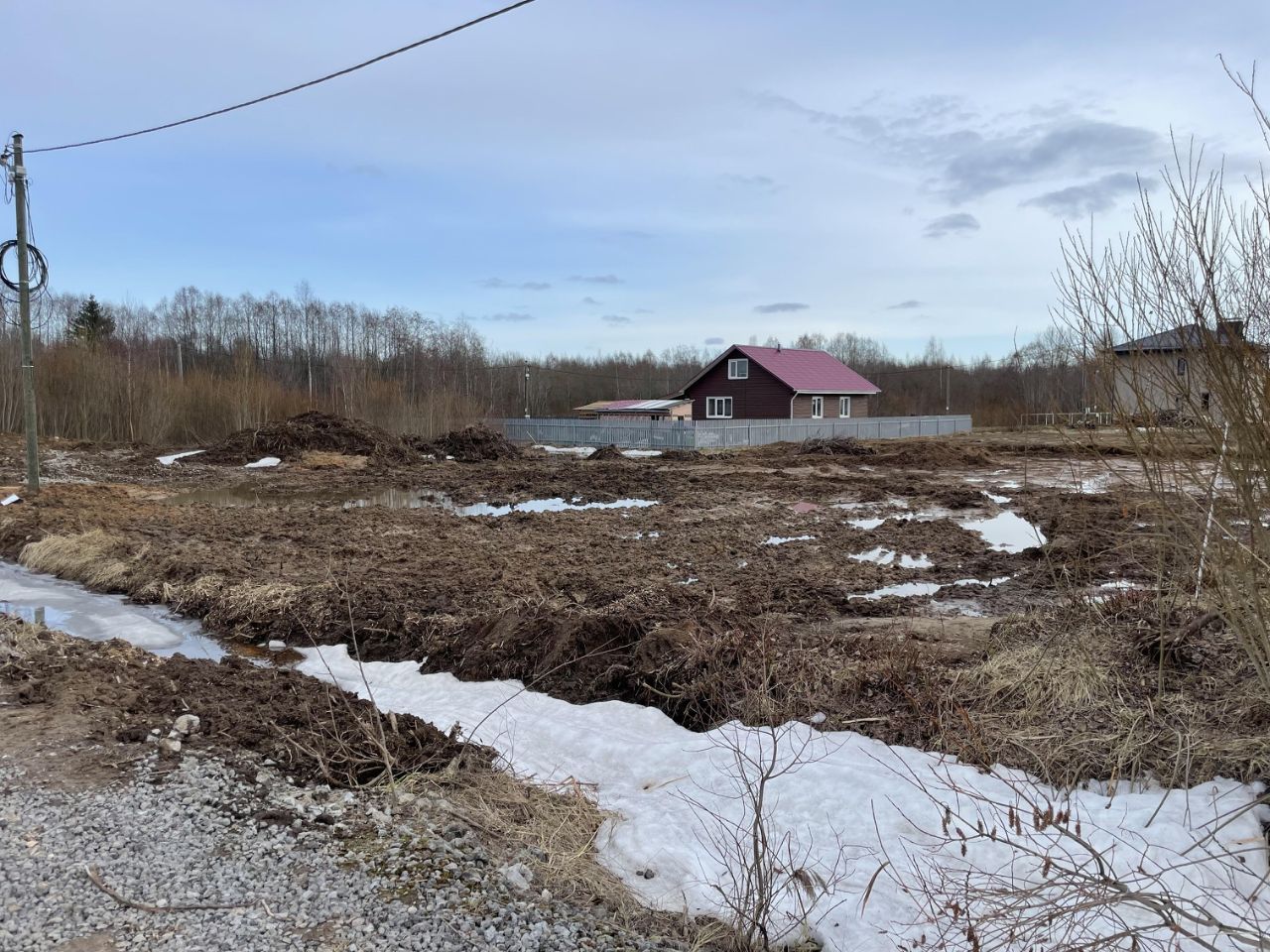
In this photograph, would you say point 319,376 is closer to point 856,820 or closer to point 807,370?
point 807,370

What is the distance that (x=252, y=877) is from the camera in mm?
3734

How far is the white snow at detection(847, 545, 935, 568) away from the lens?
11.7 m

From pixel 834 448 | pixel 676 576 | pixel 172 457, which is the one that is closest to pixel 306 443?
pixel 172 457

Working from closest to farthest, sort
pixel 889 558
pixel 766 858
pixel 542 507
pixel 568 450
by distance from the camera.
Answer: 1. pixel 766 858
2. pixel 889 558
3. pixel 542 507
4. pixel 568 450

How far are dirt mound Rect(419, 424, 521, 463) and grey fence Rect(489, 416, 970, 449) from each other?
6.31 metres

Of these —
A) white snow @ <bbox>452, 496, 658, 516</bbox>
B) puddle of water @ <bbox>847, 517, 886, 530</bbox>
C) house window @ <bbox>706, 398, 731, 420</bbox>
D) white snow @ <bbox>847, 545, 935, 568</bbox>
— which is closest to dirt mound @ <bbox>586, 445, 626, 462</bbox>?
white snow @ <bbox>452, 496, 658, 516</bbox>

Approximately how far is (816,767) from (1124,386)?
103 inches

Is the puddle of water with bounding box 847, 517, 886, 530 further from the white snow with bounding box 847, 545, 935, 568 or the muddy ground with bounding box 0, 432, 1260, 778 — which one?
the white snow with bounding box 847, 545, 935, 568

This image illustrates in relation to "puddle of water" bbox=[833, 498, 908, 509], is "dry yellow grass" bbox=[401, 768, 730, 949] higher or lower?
lower

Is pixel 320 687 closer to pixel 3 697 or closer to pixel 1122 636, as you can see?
pixel 3 697

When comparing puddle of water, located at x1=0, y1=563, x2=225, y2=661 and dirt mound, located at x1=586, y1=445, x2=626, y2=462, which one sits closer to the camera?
puddle of water, located at x1=0, y1=563, x2=225, y2=661

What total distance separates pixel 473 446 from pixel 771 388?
68.8 feet

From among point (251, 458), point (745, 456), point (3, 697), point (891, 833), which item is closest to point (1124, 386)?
point (891, 833)

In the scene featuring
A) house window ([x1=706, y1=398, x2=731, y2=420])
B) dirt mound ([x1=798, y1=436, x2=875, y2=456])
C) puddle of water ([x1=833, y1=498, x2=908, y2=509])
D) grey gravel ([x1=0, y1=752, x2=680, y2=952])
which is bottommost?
grey gravel ([x1=0, y1=752, x2=680, y2=952])
